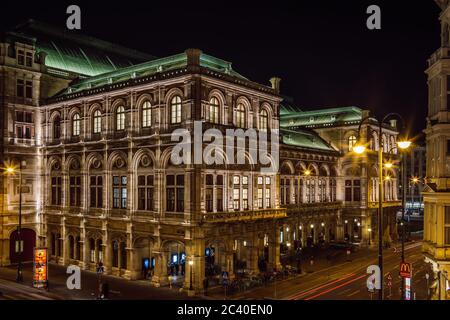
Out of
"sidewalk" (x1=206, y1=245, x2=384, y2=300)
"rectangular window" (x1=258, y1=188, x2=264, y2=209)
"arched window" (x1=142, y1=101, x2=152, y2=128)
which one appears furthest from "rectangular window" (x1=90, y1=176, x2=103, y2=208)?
"rectangular window" (x1=258, y1=188, x2=264, y2=209)

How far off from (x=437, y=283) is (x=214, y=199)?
19.3 meters

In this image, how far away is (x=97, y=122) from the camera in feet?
159

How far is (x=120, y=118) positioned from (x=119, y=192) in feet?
24.6

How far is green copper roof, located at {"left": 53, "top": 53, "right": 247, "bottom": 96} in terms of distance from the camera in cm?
4341

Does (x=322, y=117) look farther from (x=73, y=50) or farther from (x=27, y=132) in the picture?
(x=27, y=132)

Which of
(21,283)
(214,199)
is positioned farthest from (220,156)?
(21,283)

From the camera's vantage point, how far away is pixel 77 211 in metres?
50.0

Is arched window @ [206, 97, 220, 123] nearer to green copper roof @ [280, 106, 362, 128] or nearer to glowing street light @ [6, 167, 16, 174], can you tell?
glowing street light @ [6, 167, 16, 174]

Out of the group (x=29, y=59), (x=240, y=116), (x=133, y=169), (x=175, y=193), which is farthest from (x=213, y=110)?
(x=29, y=59)

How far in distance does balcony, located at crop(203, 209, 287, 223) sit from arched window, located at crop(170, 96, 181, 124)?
357 inches

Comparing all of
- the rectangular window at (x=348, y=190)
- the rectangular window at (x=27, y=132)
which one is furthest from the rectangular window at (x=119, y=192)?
the rectangular window at (x=348, y=190)

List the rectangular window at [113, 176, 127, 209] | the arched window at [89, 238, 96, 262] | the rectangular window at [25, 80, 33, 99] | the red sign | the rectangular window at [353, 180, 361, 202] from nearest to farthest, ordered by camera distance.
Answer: the red sign → the rectangular window at [113, 176, 127, 209] → the arched window at [89, 238, 96, 262] → the rectangular window at [25, 80, 33, 99] → the rectangular window at [353, 180, 361, 202]

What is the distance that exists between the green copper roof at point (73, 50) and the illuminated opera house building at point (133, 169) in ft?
0.60

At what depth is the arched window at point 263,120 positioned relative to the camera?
1878 inches
